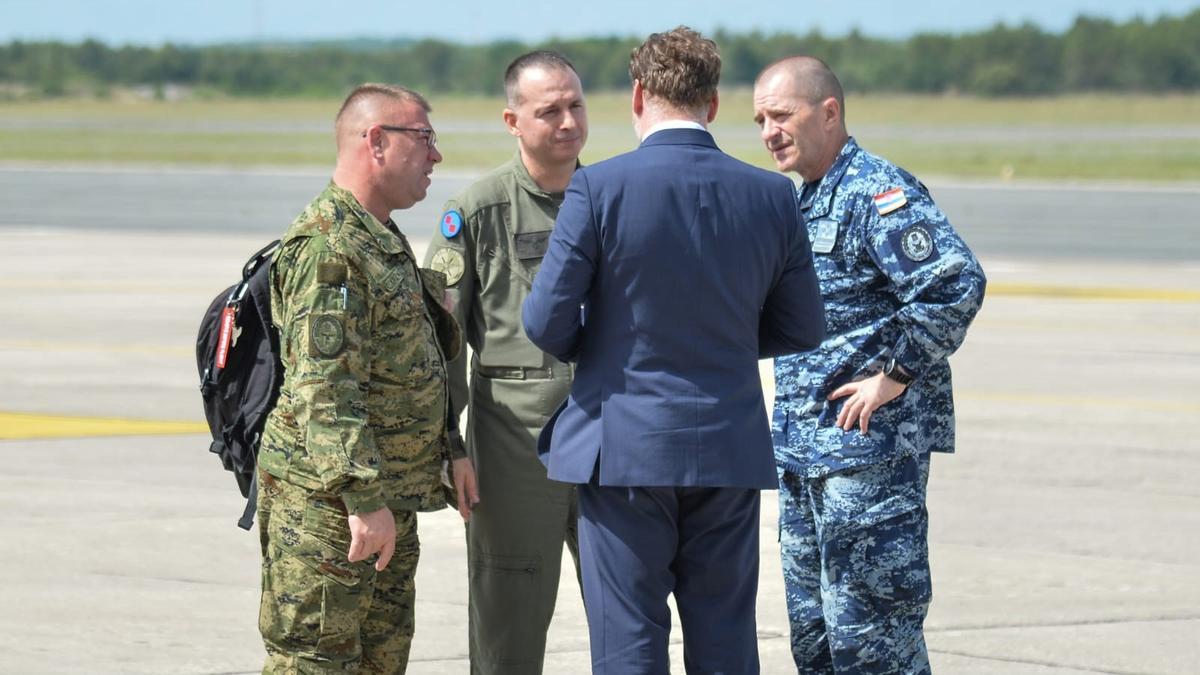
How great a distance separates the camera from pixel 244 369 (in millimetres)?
4074

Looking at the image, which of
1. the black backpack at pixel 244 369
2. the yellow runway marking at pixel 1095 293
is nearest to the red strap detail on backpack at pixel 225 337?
the black backpack at pixel 244 369

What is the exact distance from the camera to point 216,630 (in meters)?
5.66

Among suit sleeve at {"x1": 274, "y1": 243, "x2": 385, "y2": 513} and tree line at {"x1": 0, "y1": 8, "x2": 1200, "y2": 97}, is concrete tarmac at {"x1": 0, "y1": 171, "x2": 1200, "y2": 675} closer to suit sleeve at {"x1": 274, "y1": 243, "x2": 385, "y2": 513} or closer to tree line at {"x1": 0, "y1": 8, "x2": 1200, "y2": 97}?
suit sleeve at {"x1": 274, "y1": 243, "x2": 385, "y2": 513}

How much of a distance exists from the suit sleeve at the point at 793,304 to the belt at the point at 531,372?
85cm

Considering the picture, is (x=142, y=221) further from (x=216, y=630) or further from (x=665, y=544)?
(x=665, y=544)

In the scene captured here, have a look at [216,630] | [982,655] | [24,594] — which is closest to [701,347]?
[982,655]

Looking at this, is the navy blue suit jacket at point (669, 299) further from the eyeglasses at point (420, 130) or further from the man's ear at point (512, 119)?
the man's ear at point (512, 119)

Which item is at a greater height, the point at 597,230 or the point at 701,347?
the point at 597,230

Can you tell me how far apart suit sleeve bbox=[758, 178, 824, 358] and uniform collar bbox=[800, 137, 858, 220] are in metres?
0.49

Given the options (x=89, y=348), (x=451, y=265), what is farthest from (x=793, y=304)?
(x=89, y=348)

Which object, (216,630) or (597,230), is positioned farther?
(216,630)

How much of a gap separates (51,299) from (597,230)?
1234 cm

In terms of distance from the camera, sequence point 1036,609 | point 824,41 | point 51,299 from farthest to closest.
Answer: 1. point 824,41
2. point 51,299
3. point 1036,609

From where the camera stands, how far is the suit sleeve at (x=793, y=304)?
3779 millimetres
